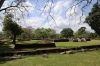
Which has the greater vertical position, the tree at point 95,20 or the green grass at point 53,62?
the tree at point 95,20

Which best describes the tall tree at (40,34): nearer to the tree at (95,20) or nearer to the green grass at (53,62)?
the tree at (95,20)

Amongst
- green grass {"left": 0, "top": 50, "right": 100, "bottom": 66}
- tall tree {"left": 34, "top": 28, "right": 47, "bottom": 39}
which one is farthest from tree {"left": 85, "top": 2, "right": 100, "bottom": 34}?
tall tree {"left": 34, "top": 28, "right": 47, "bottom": 39}

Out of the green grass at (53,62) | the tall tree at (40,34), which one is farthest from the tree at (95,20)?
the tall tree at (40,34)

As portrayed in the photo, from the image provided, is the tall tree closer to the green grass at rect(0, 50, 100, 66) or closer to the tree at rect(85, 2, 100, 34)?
the tree at rect(85, 2, 100, 34)

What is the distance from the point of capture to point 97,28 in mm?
42281

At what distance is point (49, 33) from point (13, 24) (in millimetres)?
63595

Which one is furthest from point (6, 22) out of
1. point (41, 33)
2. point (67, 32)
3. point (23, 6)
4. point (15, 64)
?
point (67, 32)

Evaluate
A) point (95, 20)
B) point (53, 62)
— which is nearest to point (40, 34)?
point (95, 20)

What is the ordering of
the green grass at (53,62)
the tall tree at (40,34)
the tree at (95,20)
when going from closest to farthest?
the green grass at (53,62)
the tree at (95,20)
the tall tree at (40,34)

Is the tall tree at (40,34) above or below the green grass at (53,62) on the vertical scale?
above

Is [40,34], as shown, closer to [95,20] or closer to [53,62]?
[95,20]

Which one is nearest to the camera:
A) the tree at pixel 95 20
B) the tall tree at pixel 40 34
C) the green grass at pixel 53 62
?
the green grass at pixel 53 62

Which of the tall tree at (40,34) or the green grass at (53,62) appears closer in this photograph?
the green grass at (53,62)

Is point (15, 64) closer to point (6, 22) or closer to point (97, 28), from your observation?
point (6, 22)
